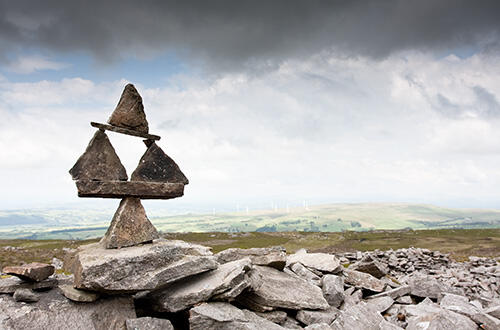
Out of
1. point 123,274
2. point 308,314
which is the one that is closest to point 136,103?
point 123,274

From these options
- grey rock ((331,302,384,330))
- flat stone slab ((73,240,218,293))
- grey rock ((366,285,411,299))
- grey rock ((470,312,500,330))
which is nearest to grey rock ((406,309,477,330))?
grey rock ((470,312,500,330))

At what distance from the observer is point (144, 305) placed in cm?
1137

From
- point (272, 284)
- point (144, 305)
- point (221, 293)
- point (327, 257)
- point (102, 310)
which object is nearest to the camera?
point (102, 310)

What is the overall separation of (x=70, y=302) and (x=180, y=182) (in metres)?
5.39

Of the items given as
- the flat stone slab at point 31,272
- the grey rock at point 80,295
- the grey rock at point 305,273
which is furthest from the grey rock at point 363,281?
the flat stone slab at point 31,272

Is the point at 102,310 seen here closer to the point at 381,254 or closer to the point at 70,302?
the point at 70,302

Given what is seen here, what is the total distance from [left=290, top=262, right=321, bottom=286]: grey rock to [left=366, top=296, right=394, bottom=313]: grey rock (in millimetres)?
2376

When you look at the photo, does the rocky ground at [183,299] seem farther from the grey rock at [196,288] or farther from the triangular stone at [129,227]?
the triangular stone at [129,227]

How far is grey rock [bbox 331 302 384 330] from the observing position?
10911 millimetres

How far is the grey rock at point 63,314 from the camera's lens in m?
8.98

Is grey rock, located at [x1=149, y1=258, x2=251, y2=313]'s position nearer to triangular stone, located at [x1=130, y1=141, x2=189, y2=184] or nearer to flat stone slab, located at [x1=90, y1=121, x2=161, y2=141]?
triangular stone, located at [x1=130, y1=141, x2=189, y2=184]

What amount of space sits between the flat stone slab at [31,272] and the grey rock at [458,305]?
49.5ft

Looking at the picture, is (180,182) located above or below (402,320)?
above

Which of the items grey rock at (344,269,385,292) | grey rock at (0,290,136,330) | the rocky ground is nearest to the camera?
grey rock at (0,290,136,330)
